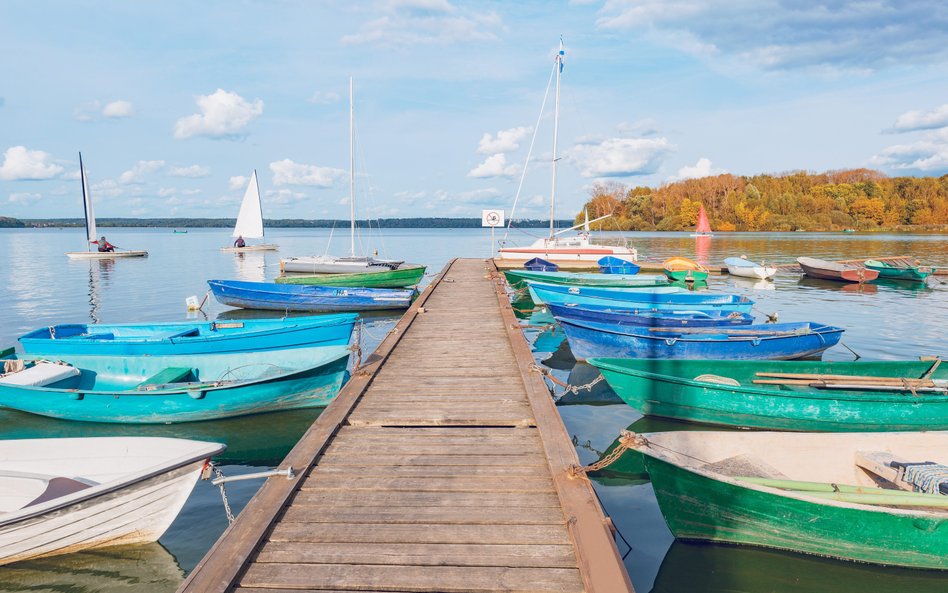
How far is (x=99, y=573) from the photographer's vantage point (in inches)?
216

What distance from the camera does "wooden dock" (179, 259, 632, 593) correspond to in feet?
12.0

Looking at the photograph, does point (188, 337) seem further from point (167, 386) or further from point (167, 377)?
point (167, 386)

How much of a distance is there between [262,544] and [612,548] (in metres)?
2.44

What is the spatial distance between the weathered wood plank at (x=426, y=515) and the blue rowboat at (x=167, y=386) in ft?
16.0

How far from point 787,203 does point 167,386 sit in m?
108

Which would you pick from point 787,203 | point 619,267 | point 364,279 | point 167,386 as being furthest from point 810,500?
point 787,203

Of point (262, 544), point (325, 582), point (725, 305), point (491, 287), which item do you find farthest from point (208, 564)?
point (491, 287)

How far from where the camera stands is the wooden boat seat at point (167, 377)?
29.9 ft

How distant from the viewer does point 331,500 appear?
463 centimetres

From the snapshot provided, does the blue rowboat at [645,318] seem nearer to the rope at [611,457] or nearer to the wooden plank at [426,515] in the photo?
the rope at [611,457]

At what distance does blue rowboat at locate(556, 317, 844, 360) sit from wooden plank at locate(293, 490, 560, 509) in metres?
6.79

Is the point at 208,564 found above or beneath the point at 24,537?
above

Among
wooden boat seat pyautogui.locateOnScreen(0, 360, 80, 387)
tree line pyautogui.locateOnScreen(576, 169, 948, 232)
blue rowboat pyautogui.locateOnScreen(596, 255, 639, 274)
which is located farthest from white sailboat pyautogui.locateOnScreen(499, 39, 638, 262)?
tree line pyautogui.locateOnScreen(576, 169, 948, 232)

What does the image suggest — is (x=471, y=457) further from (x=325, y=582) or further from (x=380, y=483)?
(x=325, y=582)
